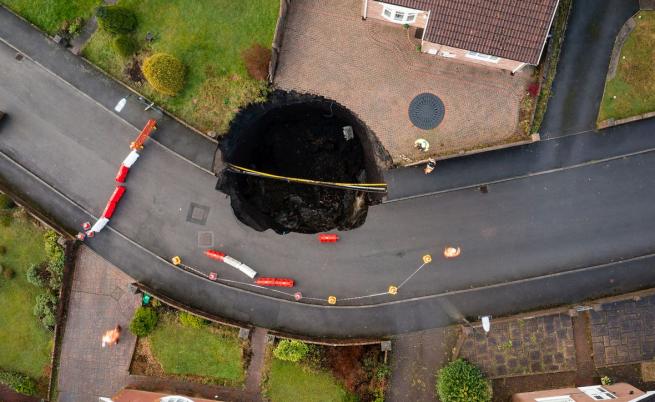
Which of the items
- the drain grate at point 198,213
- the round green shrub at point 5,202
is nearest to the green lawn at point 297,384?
the drain grate at point 198,213

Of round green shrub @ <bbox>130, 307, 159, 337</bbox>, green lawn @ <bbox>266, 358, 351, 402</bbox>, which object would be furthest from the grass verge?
round green shrub @ <bbox>130, 307, 159, 337</bbox>

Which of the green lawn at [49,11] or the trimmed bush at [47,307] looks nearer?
the trimmed bush at [47,307]

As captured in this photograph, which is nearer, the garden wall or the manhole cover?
the garden wall

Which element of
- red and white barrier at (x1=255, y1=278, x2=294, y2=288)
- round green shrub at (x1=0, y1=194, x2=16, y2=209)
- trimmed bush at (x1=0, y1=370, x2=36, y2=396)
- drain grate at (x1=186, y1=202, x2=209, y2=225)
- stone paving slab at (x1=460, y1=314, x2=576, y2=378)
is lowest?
trimmed bush at (x1=0, y1=370, x2=36, y2=396)

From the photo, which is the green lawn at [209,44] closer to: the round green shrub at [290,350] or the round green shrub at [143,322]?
the round green shrub at [143,322]

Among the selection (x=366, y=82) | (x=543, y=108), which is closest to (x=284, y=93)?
(x=366, y=82)

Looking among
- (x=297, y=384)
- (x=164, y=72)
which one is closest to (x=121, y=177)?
(x=164, y=72)

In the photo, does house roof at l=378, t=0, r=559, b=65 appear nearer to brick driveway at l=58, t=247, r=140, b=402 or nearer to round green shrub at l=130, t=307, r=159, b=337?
round green shrub at l=130, t=307, r=159, b=337
